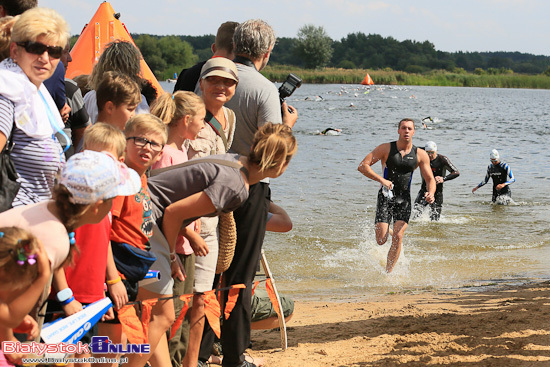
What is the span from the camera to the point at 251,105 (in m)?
4.82

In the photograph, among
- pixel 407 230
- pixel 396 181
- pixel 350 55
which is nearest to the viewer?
pixel 396 181

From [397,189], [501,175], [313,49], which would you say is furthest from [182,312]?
[313,49]

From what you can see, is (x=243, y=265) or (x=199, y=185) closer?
(x=199, y=185)

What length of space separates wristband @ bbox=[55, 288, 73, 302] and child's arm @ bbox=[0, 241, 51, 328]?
370mm

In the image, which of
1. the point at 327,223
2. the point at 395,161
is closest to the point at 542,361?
the point at 395,161

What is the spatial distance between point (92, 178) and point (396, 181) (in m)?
7.07

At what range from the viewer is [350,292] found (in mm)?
8844

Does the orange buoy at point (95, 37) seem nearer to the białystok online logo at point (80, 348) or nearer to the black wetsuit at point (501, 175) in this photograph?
the białystok online logo at point (80, 348)

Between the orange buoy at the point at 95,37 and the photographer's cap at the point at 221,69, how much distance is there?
3.25m

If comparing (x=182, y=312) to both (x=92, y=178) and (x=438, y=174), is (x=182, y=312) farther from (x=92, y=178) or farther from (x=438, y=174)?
(x=438, y=174)

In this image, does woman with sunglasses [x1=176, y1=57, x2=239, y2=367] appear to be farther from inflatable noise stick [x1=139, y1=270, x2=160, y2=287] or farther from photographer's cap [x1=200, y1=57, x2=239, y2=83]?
inflatable noise stick [x1=139, y1=270, x2=160, y2=287]

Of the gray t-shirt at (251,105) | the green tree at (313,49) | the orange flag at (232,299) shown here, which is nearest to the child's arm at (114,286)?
the orange flag at (232,299)

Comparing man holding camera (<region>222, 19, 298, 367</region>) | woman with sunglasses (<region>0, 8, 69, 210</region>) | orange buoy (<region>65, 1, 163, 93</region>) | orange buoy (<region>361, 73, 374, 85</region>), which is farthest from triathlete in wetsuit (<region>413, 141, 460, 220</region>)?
orange buoy (<region>361, 73, 374, 85</region>)

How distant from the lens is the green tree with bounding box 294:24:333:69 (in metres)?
136
